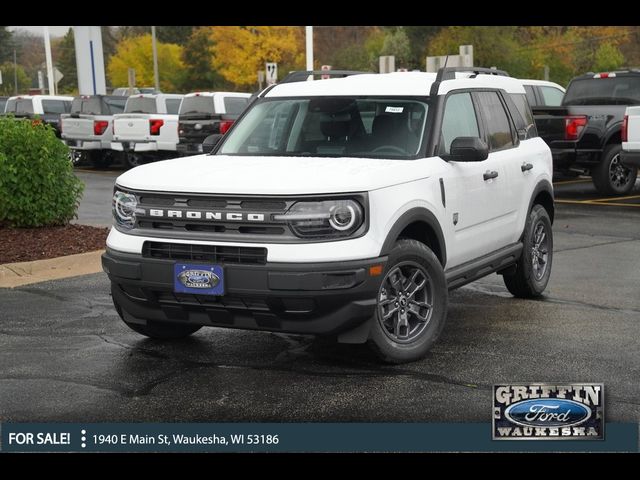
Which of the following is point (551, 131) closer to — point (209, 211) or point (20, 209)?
point (20, 209)

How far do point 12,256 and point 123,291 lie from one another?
401 centimetres

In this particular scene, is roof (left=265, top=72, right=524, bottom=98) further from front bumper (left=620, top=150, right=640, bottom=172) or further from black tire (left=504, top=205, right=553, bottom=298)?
front bumper (left=620, top=150, right=640, bottom=172)

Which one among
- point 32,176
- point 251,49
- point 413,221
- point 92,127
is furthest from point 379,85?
point 251,49

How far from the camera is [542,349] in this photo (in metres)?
6.61

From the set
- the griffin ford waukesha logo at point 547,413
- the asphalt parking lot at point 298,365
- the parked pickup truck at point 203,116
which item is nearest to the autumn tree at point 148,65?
the parked pickup truck at point 203,116

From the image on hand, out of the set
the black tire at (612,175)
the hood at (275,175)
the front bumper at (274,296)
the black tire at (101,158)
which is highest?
the hood at (275,175)

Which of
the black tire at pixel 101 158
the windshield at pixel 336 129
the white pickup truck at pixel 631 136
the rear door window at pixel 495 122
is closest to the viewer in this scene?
the windshield at pixel 336 129

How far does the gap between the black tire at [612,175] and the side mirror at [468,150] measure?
10.8 meters

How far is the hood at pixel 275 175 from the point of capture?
5781mm

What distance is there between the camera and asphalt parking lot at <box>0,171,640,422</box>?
5391mm

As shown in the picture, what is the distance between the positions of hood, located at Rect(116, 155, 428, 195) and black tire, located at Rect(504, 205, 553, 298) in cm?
209

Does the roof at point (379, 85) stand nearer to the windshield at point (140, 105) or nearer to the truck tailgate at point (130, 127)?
the truck tailgate at point (130, 127)

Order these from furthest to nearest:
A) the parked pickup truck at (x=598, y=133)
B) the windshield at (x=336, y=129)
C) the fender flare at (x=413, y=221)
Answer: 1. the parked pickup truck at (x=598, y=133)
2. the windshield at (x=336, y=129)
3. the fender flare at (x=413, y=221)

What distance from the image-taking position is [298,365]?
630 cm
